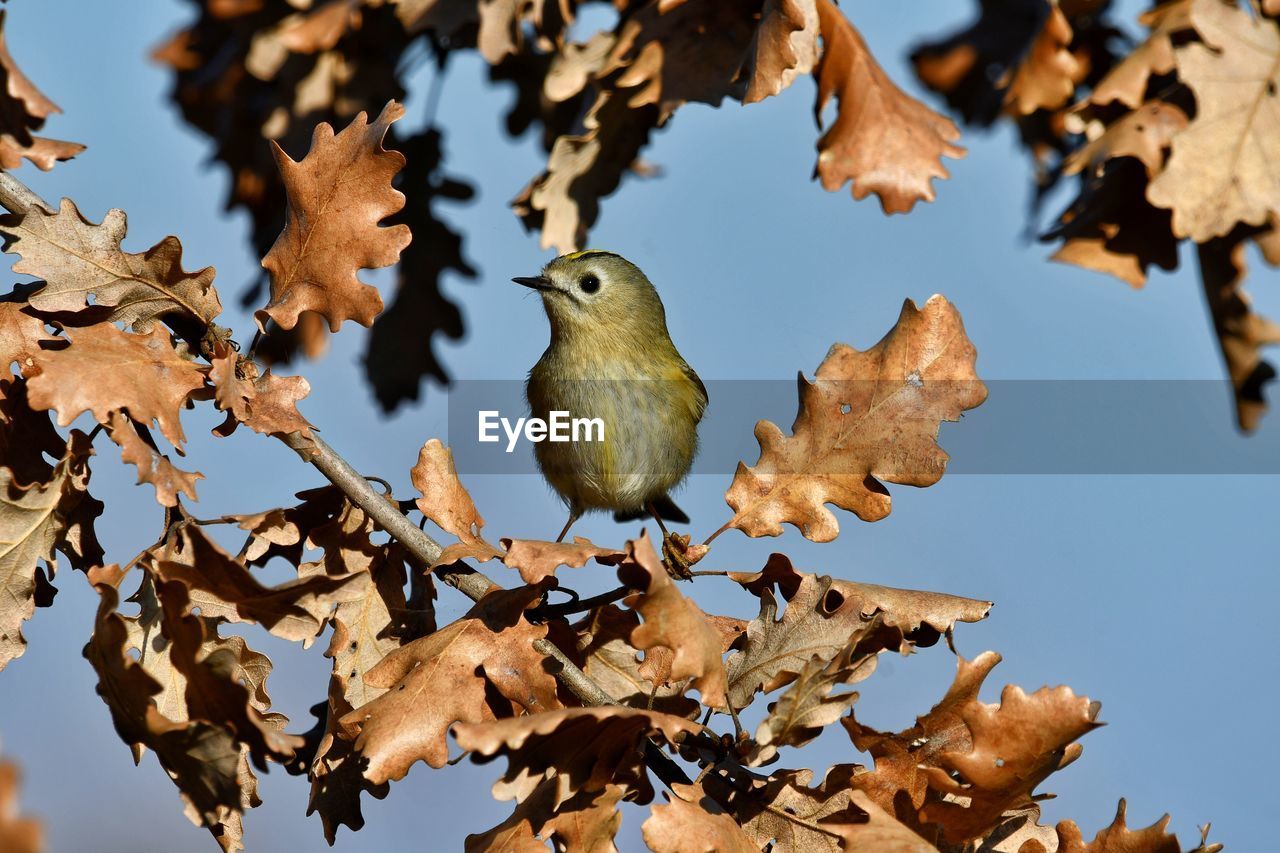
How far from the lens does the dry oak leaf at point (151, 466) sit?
1.56 metres

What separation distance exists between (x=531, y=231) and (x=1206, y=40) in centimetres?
134

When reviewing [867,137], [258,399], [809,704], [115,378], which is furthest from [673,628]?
[867,137]

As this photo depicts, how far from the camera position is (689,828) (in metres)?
1.52

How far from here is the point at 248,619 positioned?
62.6 inches

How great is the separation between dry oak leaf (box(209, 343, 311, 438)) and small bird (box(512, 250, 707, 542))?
1.13 metres

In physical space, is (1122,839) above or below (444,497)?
below

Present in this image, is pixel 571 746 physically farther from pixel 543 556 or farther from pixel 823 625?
pixel 823 625

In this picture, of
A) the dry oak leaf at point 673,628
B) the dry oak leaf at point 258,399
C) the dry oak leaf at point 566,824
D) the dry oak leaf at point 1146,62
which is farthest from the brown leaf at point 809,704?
the dry oak leaf at point 1146,62

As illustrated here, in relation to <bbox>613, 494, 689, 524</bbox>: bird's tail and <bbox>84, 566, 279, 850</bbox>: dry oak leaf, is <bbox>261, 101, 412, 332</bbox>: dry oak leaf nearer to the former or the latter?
<bbox>84, 566, 279, 850</bbox>: dry oak leaf

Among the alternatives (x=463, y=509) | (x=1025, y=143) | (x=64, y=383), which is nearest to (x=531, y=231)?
(x=463, y=509)

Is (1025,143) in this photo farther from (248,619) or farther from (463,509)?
(248,619)

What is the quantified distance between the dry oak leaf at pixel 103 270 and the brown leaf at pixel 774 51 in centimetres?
93

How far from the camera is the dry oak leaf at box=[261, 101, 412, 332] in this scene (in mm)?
1785

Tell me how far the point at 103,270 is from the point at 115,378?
27 centimetres
